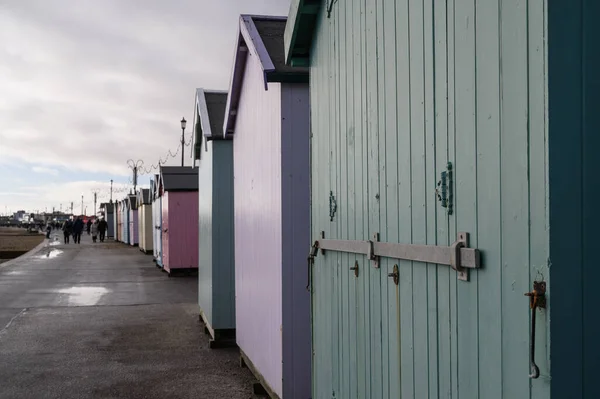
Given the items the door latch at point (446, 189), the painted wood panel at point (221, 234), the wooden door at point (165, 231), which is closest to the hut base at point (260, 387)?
the painted wood panel at point (221, 234)

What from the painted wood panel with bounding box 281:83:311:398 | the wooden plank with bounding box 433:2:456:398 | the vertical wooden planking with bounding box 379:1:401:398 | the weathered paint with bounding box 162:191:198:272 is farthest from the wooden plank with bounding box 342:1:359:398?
the weathered paint with bounding box 162:191:198:272

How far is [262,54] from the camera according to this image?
646cm

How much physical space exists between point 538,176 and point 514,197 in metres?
0.16

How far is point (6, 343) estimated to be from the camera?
9844mm

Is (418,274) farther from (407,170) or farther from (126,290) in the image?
(126,290)

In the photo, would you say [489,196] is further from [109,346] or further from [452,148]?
[109,346]

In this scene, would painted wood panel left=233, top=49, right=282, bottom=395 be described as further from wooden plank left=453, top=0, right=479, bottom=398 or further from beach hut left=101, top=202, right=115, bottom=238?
beach hut left=101, top=202, right=115, bottom=238

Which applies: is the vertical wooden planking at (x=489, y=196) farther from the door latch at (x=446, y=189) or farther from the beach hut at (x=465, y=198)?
the door latch at (x=446, y=189)

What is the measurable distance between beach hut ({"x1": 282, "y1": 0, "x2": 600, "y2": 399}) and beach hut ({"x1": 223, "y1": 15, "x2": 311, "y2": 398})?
1.46 meters

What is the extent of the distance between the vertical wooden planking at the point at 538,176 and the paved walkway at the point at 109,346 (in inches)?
207

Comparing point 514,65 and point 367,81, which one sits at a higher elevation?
point 367,81

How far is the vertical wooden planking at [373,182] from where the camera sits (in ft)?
12.6
